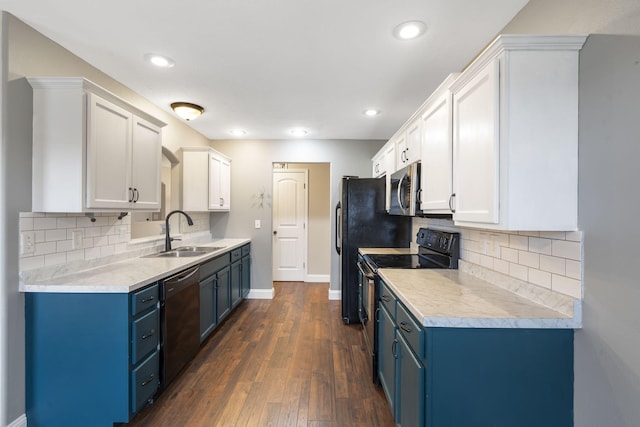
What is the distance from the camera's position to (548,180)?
4.10 ft

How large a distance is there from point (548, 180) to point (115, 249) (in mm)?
3026

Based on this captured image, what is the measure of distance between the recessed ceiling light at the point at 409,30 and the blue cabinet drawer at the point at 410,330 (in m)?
1.60

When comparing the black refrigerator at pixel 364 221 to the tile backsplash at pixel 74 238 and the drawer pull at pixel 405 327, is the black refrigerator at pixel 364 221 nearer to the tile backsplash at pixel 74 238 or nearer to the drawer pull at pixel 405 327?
the drawer pull at pixel 405 327

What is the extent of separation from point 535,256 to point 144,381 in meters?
2.40

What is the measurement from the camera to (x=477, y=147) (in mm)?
1431

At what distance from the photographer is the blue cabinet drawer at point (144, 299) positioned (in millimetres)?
1796

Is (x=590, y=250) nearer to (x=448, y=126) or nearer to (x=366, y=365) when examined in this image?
(x=448, y=126)

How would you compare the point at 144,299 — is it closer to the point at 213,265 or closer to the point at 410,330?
the point at 213,265

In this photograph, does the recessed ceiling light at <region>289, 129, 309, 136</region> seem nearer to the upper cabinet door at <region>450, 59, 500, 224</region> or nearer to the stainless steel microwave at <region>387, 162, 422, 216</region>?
the stainless steel microwave at <region>387, 162, 422, 216</region>

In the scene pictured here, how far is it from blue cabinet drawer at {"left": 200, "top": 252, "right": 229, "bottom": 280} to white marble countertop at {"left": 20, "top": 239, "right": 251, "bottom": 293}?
6.9 inches

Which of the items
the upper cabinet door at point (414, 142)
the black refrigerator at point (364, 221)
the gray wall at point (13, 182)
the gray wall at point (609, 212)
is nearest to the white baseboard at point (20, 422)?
the gray wall at point (13, 182)

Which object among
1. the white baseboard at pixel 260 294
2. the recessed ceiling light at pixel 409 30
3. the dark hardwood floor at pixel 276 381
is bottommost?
the dark hardwood floor at pixel 276 381

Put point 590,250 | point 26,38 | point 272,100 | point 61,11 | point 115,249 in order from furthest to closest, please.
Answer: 1. point 272,100
2. point 115,249
3. point 26,38
4. point 61,11
5. point 590,250

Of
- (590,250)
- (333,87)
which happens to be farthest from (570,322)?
(333,87)
